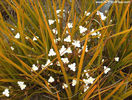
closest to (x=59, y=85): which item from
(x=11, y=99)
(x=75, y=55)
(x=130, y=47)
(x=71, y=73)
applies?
(x=71, y=73)

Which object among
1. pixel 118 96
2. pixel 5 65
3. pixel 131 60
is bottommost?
pixel 118 96

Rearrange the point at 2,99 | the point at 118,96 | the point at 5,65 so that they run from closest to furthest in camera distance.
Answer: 1. the point at 118,96
2. the point at 5,65
3. the point at 2,99

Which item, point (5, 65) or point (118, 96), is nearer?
point (118, 96)

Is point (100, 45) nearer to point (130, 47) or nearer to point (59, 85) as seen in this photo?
point (130, 47)

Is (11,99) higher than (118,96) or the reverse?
higher

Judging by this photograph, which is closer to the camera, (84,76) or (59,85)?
(84,76)

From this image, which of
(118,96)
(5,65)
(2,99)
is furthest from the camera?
(2,99)

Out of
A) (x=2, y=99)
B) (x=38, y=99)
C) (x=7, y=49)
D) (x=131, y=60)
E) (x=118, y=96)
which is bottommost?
(x=118, y=96)

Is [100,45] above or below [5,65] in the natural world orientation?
below

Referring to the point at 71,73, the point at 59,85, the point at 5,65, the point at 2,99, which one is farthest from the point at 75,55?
the point at 2,99

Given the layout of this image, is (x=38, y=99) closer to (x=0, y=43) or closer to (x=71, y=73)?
(x=71, y=73)
